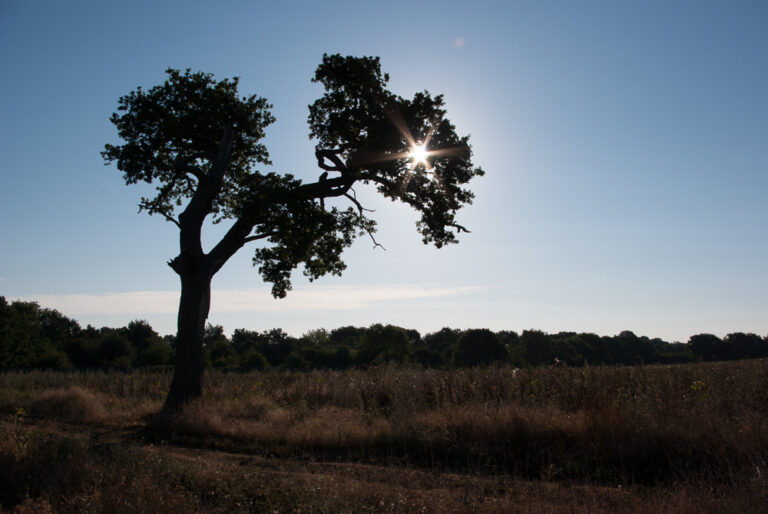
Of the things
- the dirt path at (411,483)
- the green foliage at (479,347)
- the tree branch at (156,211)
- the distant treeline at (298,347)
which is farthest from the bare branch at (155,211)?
the green foliage at (479,347)

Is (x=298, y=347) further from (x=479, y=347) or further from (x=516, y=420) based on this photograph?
(x=516, y=420)

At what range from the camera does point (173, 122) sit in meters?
15.9

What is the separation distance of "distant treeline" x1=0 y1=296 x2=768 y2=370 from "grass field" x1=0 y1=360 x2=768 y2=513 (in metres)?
37.2

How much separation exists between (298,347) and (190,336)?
78.8 m

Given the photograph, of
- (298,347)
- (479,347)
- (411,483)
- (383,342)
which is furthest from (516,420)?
(298,347)

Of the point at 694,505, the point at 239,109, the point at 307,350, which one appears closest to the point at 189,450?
the point at 694,505

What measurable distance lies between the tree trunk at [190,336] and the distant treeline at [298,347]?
36220mm

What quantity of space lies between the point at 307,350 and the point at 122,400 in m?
68.6

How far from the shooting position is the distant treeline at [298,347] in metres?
63.3

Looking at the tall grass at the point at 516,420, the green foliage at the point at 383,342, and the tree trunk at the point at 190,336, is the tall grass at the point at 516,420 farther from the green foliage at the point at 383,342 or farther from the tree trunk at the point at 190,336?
the green foliage at the point at 383,342

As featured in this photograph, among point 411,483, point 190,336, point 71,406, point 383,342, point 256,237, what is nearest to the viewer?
point 411,483

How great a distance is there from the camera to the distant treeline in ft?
208

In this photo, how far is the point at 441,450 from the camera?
794 centimetres

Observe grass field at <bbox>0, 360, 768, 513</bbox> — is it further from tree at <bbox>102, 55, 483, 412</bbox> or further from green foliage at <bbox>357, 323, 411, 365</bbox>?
green foliage at <bbox>357, 323, 411, 365</bbox>
